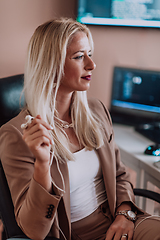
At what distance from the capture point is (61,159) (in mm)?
1087

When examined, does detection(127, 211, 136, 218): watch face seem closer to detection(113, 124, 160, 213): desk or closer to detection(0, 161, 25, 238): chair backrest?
detection(113, 124, 160, 213): desk

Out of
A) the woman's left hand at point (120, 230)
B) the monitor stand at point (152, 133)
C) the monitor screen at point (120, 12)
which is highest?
the monitor screen at point (120, 12)

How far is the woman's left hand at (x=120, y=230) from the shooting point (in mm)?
1075

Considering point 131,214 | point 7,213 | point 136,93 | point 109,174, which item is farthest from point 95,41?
point 7,213

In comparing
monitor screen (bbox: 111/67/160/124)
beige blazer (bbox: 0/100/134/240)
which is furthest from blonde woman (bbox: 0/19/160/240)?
monitor screen (bbox: 111/67/160/124)

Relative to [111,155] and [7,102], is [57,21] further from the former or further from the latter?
[111,155]

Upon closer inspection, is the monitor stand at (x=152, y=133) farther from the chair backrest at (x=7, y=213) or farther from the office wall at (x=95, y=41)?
the chair backrest at (x=7, y=213)

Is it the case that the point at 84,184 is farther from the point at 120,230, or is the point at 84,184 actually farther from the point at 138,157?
the point at 138,157

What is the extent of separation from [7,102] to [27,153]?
0.94 feet

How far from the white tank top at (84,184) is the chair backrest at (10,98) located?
0.35 m

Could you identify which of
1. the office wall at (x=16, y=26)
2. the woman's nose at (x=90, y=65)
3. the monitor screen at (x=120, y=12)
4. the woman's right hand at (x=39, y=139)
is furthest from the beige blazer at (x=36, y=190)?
the monitor screen at (x=120, y=12)

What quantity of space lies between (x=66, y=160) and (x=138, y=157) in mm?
558

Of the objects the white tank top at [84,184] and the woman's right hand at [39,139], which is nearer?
the woman's right hand at [39,139]

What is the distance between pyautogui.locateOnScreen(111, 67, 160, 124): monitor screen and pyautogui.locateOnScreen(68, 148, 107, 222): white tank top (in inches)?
33.7
